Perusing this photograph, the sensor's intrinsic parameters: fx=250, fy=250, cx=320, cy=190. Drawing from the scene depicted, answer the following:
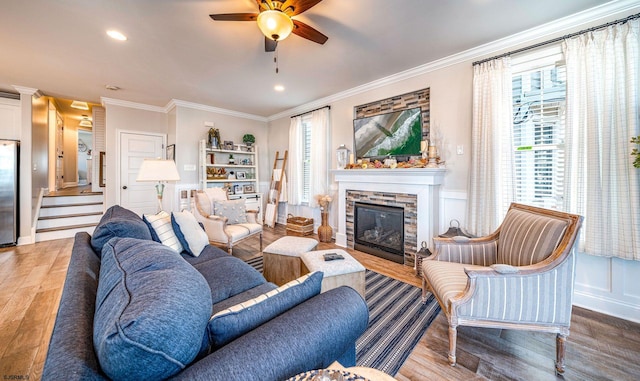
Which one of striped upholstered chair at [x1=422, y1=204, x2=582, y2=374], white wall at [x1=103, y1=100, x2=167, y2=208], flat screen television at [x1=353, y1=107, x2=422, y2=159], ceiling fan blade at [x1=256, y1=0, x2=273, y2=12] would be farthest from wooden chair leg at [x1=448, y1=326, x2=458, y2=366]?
white wall at [x1=103, y1=100, x2=167, y2=208]

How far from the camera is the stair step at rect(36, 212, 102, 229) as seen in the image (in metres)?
4.43

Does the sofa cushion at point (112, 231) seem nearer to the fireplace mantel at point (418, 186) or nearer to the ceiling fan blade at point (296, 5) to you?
the ceiling fan blade at point (296, 5)

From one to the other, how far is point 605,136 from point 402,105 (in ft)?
6.81

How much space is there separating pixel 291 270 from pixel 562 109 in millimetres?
3010

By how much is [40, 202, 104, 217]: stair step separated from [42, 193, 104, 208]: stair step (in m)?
0.10

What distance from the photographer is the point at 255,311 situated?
0.86m

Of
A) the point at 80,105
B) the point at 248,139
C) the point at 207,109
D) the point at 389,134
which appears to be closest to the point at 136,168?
the point at 207,109

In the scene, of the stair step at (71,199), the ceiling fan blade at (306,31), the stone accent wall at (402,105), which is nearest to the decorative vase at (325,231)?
the stone accent wall at (402,105)

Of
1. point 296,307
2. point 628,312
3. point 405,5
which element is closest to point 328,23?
point 405,5

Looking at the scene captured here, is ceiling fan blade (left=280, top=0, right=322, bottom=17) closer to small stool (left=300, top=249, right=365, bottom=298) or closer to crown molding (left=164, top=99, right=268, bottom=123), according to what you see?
small stool (left=300, top=249, right=365, bottom=298)

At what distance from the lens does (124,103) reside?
4785 mm

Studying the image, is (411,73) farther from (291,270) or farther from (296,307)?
(296,307)

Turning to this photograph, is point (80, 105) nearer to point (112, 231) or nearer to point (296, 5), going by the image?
point (112, 231)

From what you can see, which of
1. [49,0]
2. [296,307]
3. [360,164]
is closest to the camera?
[296,307]
